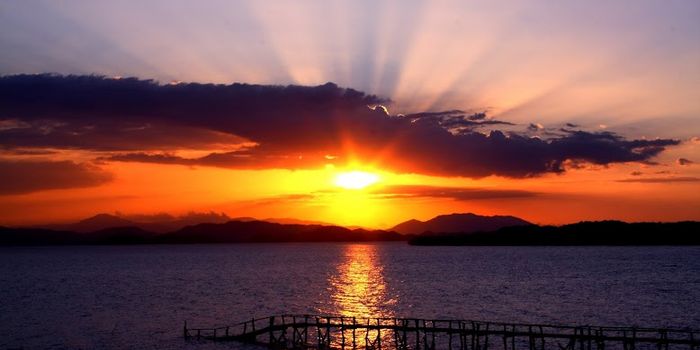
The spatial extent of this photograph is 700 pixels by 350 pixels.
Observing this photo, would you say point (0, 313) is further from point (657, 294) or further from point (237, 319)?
point (657, 294)

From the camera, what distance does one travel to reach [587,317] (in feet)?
245

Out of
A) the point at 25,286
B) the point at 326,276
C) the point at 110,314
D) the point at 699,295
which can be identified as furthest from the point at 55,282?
the point at 699,295

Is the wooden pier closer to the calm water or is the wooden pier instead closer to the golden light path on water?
the golden light path on water

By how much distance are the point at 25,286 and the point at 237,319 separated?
73.9m

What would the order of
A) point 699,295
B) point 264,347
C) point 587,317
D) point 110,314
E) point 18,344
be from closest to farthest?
point 264,347 → point 18,344 → point 587,317 → point 110,314 → point 699,295

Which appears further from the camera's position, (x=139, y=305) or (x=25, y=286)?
(x=25, y=286)

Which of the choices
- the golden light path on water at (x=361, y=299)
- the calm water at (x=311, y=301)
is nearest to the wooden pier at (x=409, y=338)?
the golden light path on water at (x=361, y=299)

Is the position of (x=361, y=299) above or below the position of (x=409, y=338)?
above

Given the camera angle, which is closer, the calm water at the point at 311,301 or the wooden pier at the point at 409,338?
the wooden pier at the point at 409,338

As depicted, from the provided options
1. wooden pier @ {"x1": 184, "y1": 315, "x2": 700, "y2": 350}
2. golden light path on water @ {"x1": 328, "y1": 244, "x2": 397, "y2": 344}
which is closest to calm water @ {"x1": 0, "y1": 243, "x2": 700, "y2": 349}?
golden light path on water @ {"x1": 328, "y1": 244, "x2": 397, "y2": 344}

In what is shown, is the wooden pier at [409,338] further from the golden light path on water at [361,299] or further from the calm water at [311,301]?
the calm water at [311,301]

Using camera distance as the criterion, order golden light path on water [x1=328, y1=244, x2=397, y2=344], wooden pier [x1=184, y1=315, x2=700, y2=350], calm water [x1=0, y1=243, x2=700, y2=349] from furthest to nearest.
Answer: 1. golden light path on water [x1=328, y1=244, x2=397, y2=344]
2. calm water [x1=0, y1=243, x2=700, y2=349]
3. wooden pier [x1=184, y1=315, x2=700, y2=350]

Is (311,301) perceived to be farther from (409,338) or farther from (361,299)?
(409,338)

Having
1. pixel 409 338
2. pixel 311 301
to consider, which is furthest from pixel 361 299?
pixel 409 338
